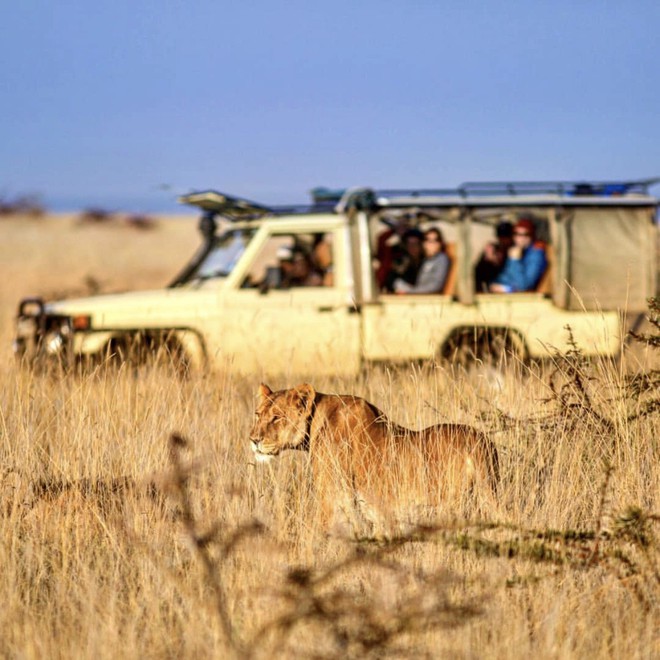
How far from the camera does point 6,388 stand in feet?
21.2

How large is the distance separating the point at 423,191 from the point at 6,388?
4659mm

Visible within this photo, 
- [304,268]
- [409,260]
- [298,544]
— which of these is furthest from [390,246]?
[298,544]

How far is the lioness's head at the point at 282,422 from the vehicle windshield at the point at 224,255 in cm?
514

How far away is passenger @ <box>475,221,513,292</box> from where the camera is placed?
10305 mm

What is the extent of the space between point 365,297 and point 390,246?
99 centimetres

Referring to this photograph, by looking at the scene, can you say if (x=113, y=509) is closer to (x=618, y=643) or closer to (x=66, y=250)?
(x=618, y=643)

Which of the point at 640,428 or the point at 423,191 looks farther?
the point at 423,191

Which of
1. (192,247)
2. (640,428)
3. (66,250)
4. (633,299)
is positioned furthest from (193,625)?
(192,247)

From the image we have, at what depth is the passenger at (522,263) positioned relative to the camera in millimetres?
10102

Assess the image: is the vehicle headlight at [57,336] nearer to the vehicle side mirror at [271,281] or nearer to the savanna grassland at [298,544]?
the vehicle side mirror at [271,281]

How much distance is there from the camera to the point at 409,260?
34.2 feet

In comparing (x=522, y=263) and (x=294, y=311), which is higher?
(x=522, y=263)

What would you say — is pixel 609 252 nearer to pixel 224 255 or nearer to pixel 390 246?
pixel 390 246

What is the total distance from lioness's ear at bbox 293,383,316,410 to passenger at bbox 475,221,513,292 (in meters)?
5.71
